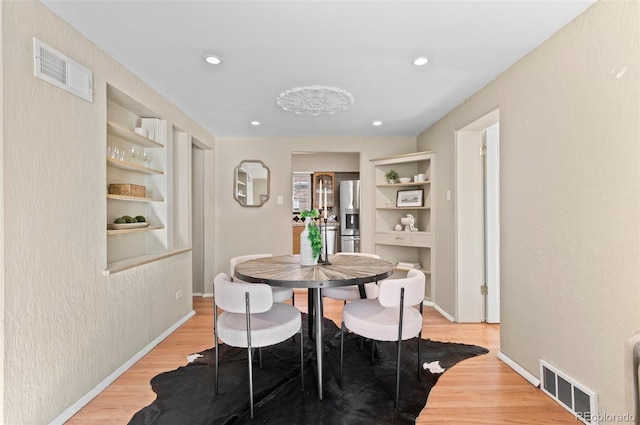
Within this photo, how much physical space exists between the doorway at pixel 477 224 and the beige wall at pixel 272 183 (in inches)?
49.5

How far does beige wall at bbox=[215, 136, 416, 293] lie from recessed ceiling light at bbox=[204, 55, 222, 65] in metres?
2.20

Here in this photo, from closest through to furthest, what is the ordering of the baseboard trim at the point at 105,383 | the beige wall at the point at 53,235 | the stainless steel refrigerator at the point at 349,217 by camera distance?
1. the beige wall at the point at 53,235
2. the baseboard trim at the point at 105,383
3. the stainless steel refrigerator at the point at 349,217

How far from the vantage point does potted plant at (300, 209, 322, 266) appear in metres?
2.28

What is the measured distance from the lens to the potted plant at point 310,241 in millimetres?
2281

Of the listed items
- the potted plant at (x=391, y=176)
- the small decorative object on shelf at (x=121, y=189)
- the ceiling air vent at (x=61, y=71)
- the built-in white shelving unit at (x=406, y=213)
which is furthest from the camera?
the potted plant at (x=391, y=176)

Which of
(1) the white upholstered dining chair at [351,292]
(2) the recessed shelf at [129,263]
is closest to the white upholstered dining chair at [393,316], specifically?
(1) the white upholstered dining chair at [351,292]

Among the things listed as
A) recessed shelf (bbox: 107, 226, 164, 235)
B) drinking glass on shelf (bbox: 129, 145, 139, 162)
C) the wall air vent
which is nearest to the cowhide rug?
the wall air vent

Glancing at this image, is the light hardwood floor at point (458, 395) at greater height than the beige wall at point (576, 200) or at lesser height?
lesser

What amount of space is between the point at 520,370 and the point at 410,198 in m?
2.37

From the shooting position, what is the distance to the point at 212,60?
83.9 inches

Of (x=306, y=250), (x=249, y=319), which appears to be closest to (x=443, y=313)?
(x=306, y=250)

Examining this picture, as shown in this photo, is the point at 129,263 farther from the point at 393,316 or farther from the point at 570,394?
the point at 570,394

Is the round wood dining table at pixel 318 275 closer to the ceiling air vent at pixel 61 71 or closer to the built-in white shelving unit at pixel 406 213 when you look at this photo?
the ceiling air vent at pixel 61 71

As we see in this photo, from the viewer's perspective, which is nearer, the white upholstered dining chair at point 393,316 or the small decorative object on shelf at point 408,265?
the white upholstered dining chair at point 393,316
